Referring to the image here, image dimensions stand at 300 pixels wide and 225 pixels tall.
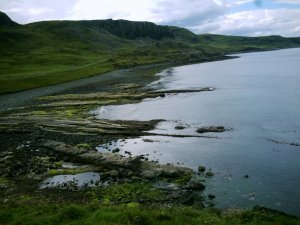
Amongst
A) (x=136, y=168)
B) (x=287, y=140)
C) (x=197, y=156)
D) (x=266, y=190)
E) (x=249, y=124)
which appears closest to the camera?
(x=266, y=190)

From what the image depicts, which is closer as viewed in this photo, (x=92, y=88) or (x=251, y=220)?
(x=251, y=220)

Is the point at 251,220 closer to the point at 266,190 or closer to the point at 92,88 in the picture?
the point at 266,190

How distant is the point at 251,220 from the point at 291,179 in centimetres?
1520

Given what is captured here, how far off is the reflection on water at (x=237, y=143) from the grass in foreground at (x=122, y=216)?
5.84m

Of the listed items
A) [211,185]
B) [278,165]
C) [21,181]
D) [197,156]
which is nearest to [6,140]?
[21,181]

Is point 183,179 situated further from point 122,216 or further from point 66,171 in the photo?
point 122,216

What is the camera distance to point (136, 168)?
41.9 meters

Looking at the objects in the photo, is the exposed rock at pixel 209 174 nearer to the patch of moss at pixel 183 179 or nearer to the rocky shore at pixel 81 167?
the rocky shore at pixel 81 167

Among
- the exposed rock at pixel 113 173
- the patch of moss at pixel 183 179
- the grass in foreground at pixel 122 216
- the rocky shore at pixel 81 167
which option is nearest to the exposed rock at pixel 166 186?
the rocky shore at pixel 81 167

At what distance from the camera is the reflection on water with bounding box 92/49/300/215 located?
1391 inches

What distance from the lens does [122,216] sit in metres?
23.3

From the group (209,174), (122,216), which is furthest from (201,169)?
(122,216)

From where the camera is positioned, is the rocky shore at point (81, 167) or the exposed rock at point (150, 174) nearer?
the rocky shore at point (81, 167)

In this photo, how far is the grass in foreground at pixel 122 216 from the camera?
76.0ft
